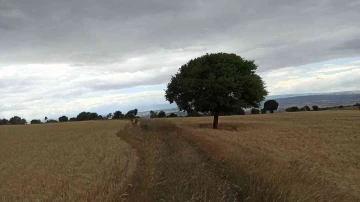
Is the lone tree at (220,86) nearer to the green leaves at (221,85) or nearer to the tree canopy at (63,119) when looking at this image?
the green leaves at (221,85)

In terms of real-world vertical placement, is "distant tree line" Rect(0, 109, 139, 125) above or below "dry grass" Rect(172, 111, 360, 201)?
above

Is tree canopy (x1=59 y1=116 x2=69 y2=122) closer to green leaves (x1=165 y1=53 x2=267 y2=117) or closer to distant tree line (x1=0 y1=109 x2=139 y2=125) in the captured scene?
distant tree line (x1=0 y1=109 x2=139 y2=125)

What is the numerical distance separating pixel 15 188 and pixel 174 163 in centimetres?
681

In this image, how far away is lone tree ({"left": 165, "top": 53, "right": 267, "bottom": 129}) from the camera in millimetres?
46062

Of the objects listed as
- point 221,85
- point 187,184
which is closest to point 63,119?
point 221,85

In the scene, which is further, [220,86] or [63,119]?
[63,119]

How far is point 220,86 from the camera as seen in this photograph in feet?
147

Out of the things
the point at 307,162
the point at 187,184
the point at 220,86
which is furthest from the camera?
the point at 220,86

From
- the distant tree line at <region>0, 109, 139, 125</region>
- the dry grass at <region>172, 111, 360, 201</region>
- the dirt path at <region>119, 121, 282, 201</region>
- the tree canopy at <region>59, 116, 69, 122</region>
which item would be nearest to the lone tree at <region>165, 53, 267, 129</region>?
the dry grass at <region>172, 111, 360, 201</region>

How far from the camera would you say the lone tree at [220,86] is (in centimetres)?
4606

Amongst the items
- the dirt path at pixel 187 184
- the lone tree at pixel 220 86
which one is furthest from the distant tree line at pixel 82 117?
the dirt path at pixel 187 184

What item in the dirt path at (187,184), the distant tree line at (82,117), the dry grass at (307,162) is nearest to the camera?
the dirt path at (187,184)

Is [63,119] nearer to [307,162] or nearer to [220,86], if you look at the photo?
[220,86]

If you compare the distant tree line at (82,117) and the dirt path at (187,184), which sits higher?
the distant tree line at (82,117)
